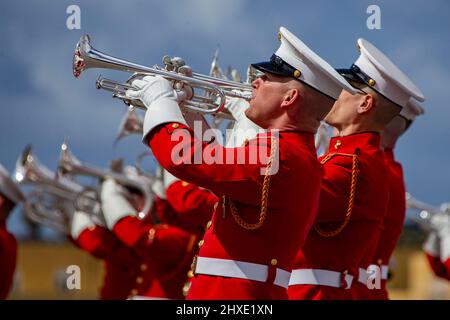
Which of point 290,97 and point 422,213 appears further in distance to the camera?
point 422,213

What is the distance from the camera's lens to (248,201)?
4.09 meters

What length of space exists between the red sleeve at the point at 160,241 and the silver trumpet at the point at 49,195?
0.98 meters

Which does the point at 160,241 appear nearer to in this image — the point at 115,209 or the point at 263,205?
the point at 115,209

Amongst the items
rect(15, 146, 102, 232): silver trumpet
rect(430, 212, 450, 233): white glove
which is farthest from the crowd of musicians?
rect(430, 212, 450, 233): white glove

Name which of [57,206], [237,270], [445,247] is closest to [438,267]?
[445,247]

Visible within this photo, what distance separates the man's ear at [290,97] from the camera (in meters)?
4.32

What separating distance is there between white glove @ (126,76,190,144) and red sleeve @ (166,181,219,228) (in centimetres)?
232

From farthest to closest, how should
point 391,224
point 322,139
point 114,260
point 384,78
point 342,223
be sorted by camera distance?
point 114,260 → point 322,139 → point 391,224 → point 384,78 → point 342,223

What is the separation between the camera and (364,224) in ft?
17.2

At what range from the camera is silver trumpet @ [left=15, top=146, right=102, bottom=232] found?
28.9 ft

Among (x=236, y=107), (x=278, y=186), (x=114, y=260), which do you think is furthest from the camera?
(x=114, y=260)

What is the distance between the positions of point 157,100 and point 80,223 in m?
5.30

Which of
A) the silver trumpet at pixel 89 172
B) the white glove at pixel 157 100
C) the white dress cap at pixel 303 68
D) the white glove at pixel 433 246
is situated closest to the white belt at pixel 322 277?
the white dress cap at pixel 303 68

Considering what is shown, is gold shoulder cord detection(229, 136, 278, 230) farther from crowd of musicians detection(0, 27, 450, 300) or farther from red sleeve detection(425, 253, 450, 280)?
red sleeve detection(425, 253, 450, 280)
